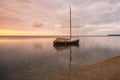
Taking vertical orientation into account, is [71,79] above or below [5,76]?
above

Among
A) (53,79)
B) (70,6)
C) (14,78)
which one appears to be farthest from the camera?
(70,6)

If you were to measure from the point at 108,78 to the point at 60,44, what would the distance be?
145 ft

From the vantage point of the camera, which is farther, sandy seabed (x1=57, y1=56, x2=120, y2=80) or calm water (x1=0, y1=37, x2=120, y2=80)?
calm water (x1=0, y1=37, x2=120, y2=80)

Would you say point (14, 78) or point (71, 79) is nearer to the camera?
point (71, 79)

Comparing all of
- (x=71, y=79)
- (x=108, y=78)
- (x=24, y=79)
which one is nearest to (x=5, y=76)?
(x=24, y=79)

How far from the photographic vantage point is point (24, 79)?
12391 mm

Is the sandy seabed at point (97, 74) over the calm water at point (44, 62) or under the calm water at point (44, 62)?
over

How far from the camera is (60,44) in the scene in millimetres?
53125

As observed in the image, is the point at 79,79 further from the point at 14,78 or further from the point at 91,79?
the point at 14,78

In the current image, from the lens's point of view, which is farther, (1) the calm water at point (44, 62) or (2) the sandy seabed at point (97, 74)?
(1) the calm water at point (44, 62)

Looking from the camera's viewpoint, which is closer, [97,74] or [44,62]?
[97,74]

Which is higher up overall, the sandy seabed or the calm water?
the sandy seabed

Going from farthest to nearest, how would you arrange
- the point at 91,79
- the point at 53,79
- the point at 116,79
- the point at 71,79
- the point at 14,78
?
the point at 14,78, the point at 53,79, the point at 71,79, the point at 91,79, the point at 116,79

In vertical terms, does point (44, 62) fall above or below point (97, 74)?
below
